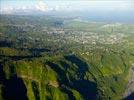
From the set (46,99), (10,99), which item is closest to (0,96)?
(10,99)

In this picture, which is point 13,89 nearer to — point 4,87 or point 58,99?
point 4,87

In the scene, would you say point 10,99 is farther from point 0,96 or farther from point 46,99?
point 46,99

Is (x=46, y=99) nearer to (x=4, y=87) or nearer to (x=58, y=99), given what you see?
(x=58, y=99)

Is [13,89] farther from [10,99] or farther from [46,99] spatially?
[46,99]

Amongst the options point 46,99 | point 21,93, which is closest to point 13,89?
point 21,93

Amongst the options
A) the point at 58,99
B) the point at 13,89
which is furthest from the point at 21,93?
the point at 58,99
